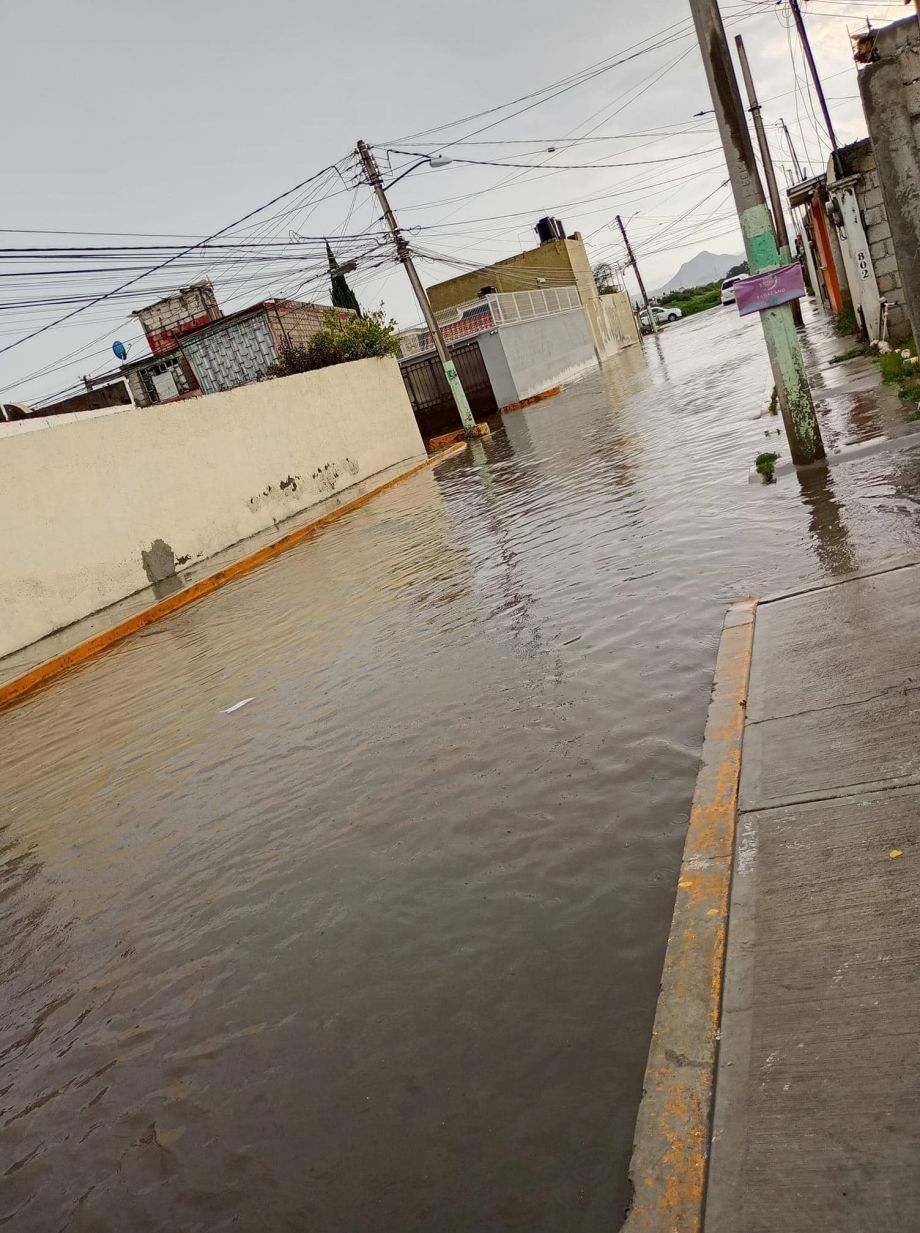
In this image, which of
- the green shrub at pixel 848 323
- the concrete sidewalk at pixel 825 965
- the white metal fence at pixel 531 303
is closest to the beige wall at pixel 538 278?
the white metal fence at pixel 531 303

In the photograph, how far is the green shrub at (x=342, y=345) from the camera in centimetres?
2542

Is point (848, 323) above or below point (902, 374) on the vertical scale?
above

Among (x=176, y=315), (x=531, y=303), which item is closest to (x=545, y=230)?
(x=531, y=303)

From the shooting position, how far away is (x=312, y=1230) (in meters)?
2.17

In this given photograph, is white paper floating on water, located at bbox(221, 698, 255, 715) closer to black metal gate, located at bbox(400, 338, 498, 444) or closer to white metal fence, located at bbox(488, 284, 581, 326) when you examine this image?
black metal gate, located at bbox(400, 338, 498, 444)

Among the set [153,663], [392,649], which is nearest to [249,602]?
[153,663]

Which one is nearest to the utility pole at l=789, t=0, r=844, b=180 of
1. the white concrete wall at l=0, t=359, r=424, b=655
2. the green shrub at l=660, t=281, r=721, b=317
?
the white concrete wall at l=0, t=359, r=424, b=655

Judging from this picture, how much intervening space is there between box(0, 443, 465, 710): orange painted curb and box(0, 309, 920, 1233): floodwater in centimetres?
265

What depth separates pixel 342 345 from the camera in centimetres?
2623

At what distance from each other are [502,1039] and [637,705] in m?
2.23

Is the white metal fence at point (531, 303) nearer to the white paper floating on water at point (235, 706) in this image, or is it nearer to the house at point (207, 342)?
the house at point (207, 342)

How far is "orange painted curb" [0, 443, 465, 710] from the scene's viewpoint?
11.4 metres

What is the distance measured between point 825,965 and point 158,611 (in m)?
13.0

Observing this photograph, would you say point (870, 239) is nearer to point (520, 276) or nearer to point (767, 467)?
point (767, 467)
